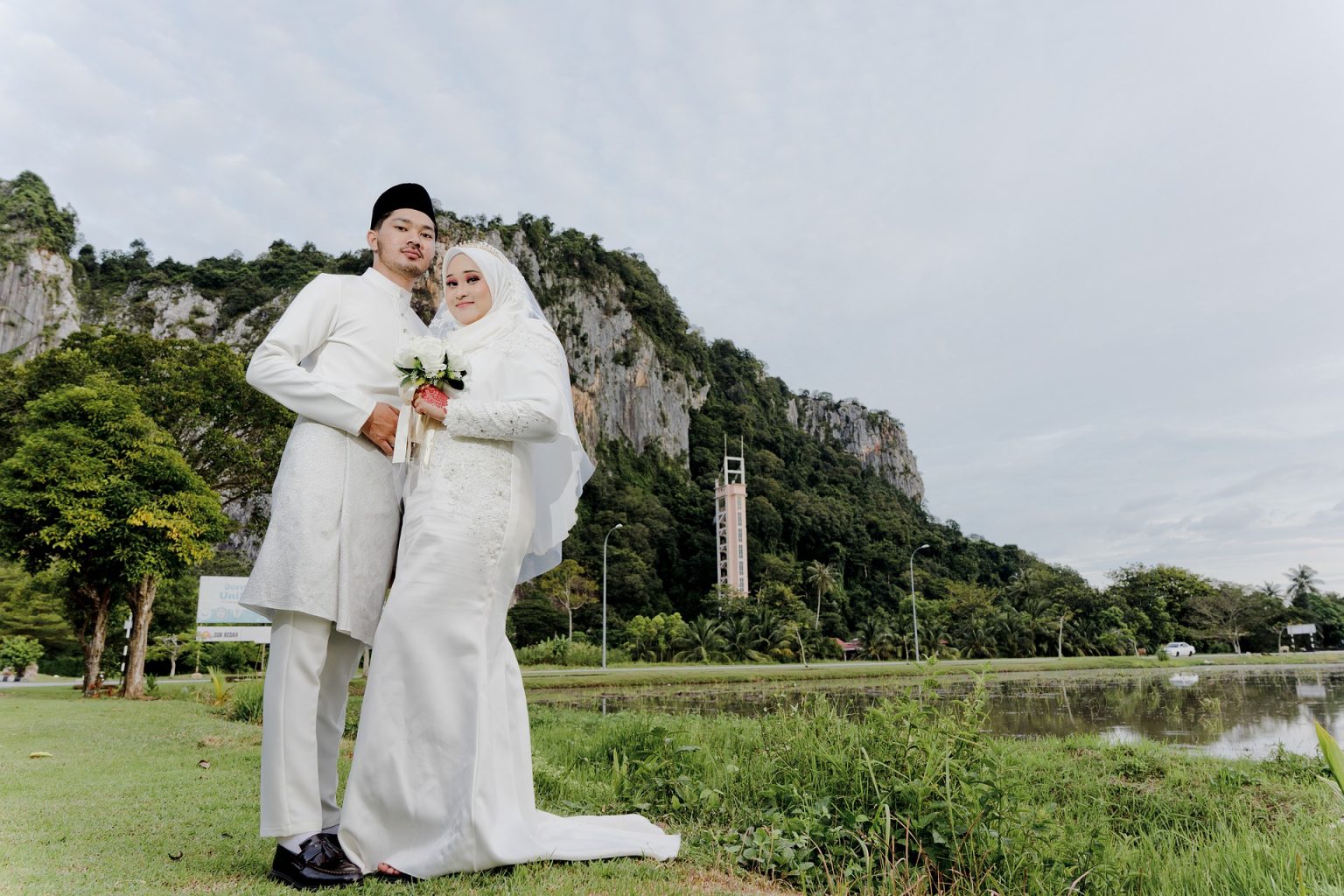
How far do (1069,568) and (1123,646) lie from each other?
1330 centimetres

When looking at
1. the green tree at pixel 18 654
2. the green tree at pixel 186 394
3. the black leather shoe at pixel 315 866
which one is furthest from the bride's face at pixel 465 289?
the green tree at pixel 18 654

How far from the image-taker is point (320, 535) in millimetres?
2254

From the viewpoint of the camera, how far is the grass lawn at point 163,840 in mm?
2025

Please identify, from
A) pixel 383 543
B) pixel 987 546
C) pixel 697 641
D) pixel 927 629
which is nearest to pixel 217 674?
pixel 383 543

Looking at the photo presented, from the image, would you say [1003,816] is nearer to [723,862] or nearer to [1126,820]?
[723,862]

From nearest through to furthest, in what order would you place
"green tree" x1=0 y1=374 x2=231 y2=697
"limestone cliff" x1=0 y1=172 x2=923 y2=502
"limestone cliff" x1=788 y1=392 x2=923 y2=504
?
1. "green tree" x1=0 y1=374 x2=231 y2=697
2. "limestone cliff" x1=0 y1=172 x2=923 y2=502
3. "limestone cliff" x1=788 y1=392 x2=923 y2=504

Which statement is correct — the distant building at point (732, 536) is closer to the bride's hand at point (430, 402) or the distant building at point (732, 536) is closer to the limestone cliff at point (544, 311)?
the limestone cliff at point (544, 311)

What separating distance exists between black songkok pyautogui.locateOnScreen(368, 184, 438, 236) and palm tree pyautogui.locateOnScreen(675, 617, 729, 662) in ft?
105

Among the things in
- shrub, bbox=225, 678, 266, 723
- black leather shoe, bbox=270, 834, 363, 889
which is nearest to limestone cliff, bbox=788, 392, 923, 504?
shrub, bbox=225, 678, 266, 723

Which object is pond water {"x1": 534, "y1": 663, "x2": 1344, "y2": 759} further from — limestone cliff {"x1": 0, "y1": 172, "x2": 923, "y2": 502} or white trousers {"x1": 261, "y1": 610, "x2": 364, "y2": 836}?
limestone cliff {"x1": 0, "y1": 172, "x2": 923, "y2": 502}

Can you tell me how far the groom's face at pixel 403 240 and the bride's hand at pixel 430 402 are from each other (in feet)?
1.74

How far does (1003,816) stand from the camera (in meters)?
2.68

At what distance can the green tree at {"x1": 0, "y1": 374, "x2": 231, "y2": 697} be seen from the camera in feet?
37.3

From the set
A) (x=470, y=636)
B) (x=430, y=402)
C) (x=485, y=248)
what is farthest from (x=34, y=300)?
(x=470, y=636)
